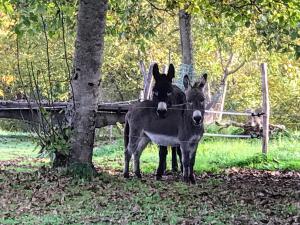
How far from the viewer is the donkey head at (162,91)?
388 inches

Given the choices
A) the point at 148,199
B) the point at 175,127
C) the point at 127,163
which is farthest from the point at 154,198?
the point at 127,163

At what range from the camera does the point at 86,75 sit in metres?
9.73

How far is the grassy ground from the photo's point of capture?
6.48 meters

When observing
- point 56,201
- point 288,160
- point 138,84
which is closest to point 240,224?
point 56,201

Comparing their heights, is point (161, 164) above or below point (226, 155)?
above

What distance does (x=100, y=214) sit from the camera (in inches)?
263

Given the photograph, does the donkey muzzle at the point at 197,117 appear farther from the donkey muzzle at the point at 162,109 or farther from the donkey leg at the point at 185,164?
the donkey leg at the point at 185,164

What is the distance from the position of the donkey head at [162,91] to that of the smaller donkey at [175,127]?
0.82ft

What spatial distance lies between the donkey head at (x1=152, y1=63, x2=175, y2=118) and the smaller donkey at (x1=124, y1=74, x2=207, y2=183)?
0.25 metres

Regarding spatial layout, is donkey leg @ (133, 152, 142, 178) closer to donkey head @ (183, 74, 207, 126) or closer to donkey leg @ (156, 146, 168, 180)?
donkey leg @ (156, 146, 168, 180)

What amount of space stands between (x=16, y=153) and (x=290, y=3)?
11.4 meters

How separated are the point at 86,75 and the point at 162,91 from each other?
133 cm

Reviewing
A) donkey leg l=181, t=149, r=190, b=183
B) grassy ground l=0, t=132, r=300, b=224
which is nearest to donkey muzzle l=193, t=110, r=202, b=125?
donkey leg l=181, t=149, r=190, b=183

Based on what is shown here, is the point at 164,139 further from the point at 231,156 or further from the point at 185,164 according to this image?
the point at 231,156
